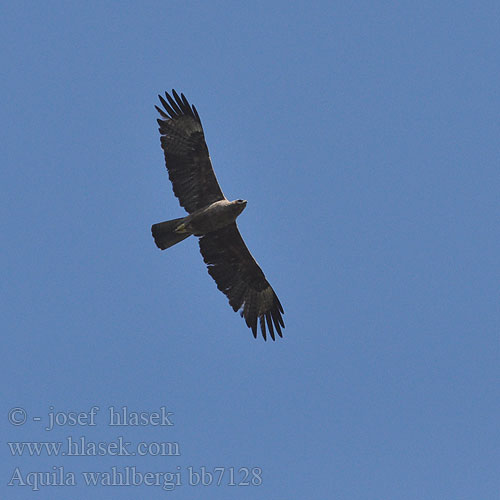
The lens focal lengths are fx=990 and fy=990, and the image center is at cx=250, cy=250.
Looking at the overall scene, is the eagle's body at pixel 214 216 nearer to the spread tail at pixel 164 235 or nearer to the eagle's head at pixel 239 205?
the eagle's head at pixel 239 205

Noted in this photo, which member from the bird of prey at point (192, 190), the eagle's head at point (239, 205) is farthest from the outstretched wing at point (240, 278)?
the eagle's head at point (239, 205)

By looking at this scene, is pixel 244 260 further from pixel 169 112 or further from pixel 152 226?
pixel 169 112

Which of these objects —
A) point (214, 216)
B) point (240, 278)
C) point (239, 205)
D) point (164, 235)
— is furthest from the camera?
point (240, 278)

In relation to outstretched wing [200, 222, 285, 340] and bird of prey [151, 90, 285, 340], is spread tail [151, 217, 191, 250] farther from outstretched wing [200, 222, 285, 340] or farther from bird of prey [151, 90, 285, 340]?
outstretched wing [200, 222, 285, 340]

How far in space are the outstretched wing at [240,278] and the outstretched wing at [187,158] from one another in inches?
33.6

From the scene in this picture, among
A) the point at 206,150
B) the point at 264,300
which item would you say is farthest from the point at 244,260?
the point at 206,150

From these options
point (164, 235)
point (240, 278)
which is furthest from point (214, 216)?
point (240, 278)

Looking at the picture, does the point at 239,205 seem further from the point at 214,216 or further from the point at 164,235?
the point at 164,235

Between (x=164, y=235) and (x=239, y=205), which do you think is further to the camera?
(x=164, y=235)

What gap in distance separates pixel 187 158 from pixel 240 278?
2.77 metres

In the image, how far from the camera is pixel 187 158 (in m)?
18.8

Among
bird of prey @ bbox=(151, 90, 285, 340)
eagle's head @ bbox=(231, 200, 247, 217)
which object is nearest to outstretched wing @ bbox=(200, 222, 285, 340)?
bird of prey @ bbox=(151, 90, 285, 340)

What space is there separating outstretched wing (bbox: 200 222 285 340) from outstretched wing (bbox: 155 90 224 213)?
0.85 meters

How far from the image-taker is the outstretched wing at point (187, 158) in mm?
18844
